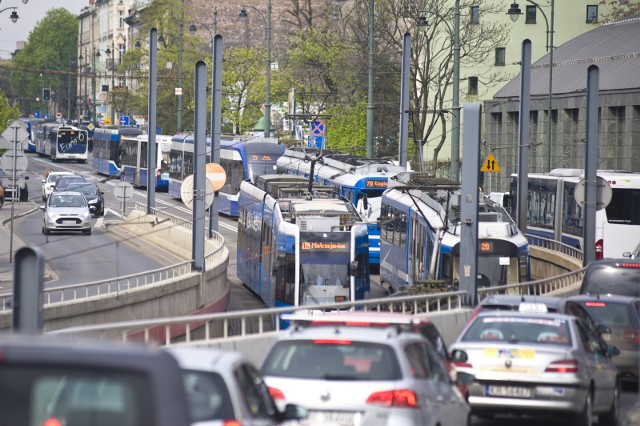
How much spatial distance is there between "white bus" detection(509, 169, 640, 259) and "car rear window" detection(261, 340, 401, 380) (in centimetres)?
3073

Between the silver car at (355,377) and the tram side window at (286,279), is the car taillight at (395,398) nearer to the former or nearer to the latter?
the silver car at (355,377)

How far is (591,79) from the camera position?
3145cm

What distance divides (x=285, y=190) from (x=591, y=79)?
8.06 meters

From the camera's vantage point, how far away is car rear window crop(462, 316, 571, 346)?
14625 mm

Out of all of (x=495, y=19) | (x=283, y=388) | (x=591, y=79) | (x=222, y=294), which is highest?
(x=495, y=19)

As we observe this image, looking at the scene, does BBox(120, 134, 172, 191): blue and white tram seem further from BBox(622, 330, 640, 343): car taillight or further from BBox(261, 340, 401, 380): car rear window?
BBox(261, 340, 401, 380): car rear window

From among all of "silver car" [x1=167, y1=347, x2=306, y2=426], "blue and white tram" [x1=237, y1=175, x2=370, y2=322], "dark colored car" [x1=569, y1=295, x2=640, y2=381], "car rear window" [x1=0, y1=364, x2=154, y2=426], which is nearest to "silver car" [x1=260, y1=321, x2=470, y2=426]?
"silver car" [x1=167, y1=347, x2=306, y2=426]

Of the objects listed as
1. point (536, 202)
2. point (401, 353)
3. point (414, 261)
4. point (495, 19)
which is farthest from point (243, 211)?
point (495, 19)

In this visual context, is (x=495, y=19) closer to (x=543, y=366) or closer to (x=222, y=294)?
(x=222, y=294)

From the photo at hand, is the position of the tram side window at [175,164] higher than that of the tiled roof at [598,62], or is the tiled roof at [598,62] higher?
the tiled roof at [598,62]

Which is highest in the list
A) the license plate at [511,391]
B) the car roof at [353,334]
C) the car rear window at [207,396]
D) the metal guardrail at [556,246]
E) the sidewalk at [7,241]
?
the car rear window at [207,396]

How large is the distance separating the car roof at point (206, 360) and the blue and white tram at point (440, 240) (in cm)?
1946

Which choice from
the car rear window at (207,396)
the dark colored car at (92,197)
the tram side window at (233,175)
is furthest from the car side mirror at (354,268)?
the dark colored car at (92,197)

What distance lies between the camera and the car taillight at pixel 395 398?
10.2 meters
